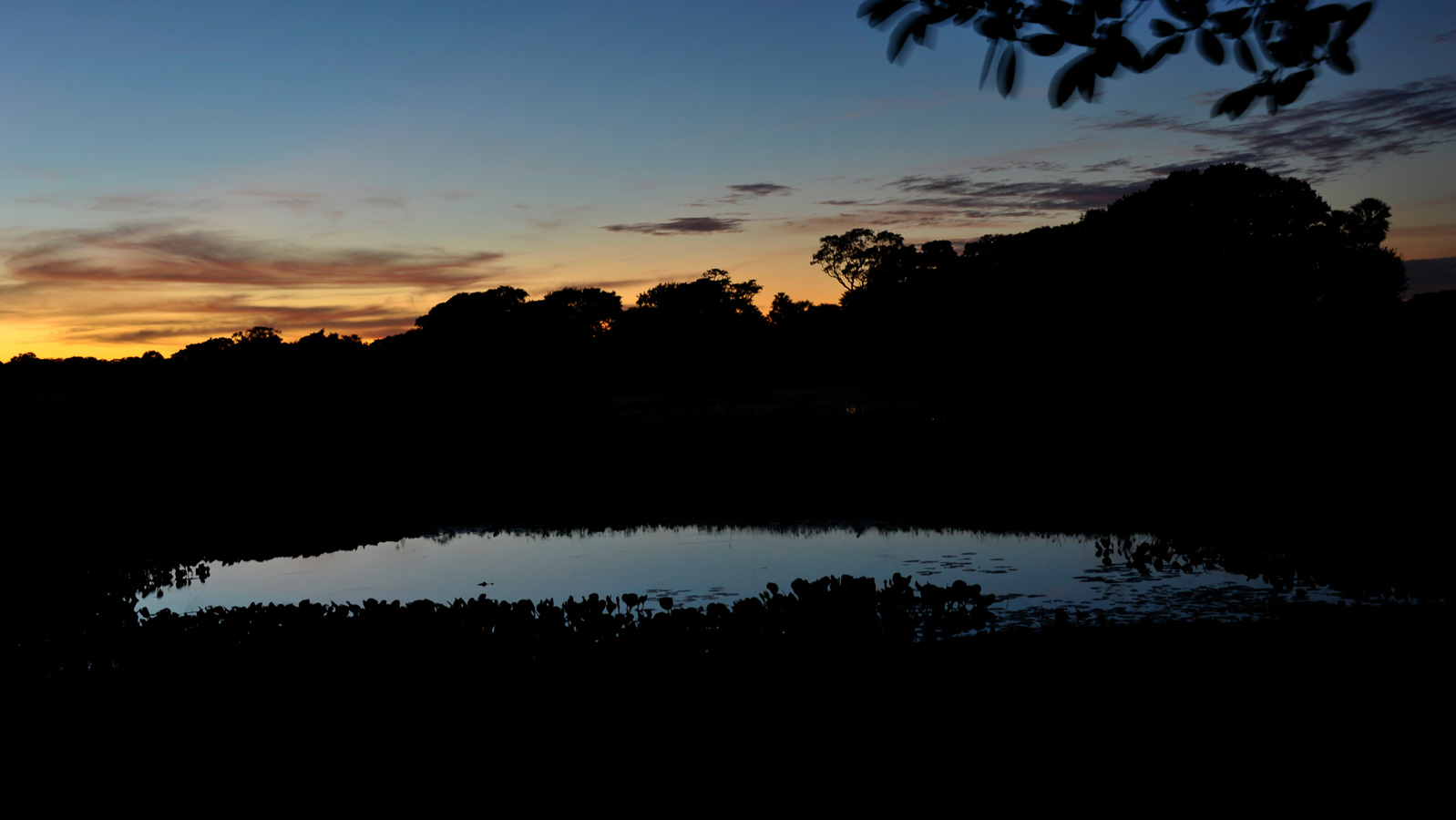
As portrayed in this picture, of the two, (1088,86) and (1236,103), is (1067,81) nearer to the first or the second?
(1088,86)

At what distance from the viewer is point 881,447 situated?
2869 centimetres

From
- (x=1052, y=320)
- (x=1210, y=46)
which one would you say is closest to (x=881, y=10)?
(x=1210, y=46)

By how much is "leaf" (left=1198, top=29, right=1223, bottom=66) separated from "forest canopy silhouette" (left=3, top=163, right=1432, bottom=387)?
53.1 meters

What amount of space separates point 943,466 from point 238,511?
18222 mm

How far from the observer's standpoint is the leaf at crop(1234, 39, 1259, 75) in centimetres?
488

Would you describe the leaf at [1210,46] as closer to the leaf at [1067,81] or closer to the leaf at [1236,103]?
the leaf at [1236,103]

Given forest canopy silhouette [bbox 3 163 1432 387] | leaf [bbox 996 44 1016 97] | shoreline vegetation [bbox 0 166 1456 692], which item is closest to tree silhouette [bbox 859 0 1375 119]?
leaf [bbox 996 44 1016 97]

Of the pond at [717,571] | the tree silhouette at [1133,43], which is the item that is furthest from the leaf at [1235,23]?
the pond at [717,571]

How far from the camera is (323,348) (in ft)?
294

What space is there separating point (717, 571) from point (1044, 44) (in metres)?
10.7

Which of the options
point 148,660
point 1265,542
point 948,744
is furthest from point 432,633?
point 1265,542

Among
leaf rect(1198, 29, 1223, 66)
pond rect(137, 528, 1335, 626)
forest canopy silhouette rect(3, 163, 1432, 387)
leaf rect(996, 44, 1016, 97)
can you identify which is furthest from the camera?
forest canopy silhouette rect(3, 163, 1432, 387)

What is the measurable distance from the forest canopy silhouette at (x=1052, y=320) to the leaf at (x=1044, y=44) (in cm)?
5389

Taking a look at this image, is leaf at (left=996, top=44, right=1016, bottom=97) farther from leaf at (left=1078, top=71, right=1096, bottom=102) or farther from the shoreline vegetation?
the shoreline vegetation
